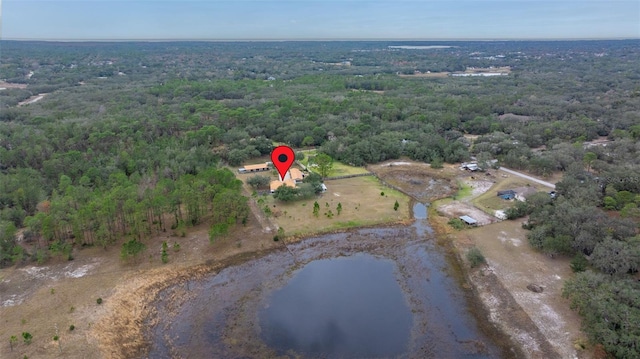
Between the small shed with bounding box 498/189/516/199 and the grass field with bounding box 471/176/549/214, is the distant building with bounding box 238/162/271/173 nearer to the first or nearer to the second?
the grass field with bounding box 471/176/549/214

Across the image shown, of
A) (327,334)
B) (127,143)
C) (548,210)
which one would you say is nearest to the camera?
(327,334)

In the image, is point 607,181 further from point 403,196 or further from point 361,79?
point 361,79

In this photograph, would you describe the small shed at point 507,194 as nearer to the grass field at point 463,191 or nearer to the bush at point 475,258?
the grass field at point 463,191

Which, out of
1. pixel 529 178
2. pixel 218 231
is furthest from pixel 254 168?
pixel 529 178

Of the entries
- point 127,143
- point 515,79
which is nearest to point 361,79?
point 515,79

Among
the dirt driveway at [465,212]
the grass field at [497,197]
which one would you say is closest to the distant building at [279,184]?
the dirt driveway at [465,212]

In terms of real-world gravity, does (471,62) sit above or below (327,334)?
above

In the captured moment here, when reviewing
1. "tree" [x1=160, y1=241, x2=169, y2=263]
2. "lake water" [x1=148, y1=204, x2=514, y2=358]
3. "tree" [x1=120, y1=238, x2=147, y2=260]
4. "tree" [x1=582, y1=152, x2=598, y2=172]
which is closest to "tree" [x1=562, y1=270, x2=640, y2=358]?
"lake water" [x1=148, y1=204, x2=514, y2=358]
